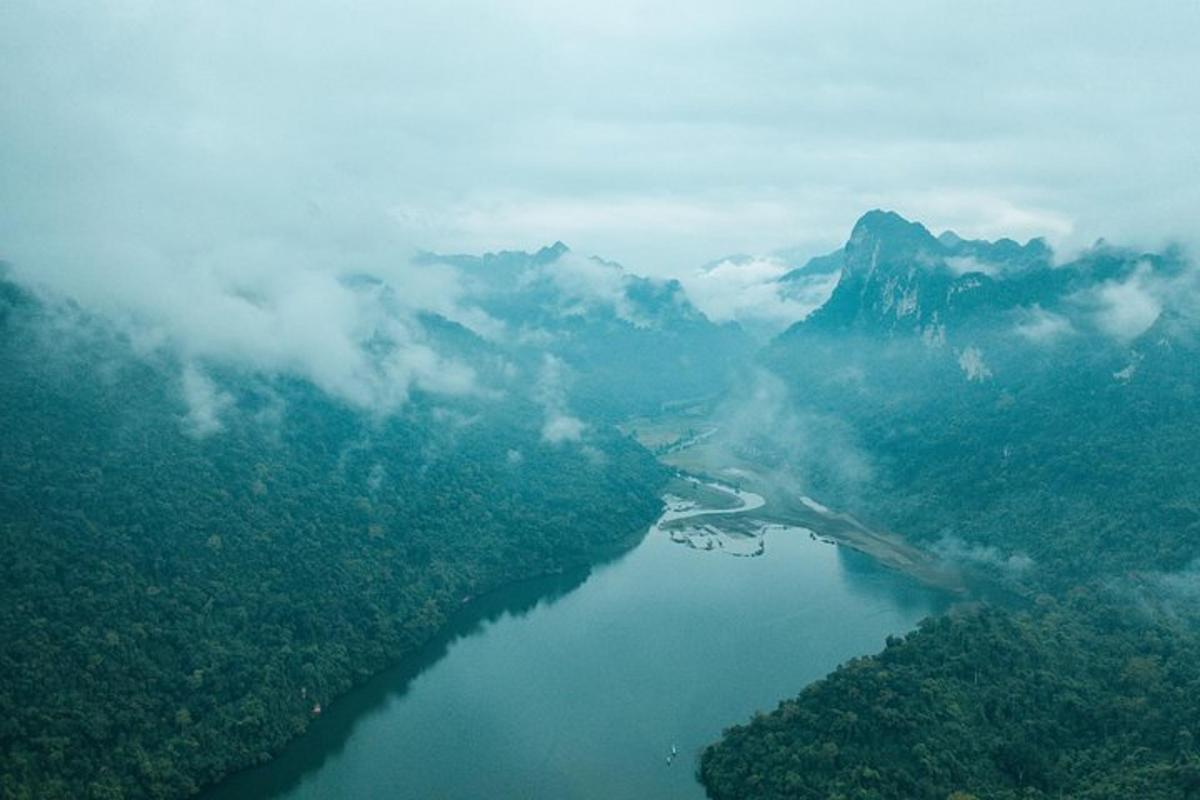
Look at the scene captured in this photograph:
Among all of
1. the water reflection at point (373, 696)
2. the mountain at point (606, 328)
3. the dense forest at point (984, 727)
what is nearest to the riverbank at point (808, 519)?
the dense forest at point (984, 727)

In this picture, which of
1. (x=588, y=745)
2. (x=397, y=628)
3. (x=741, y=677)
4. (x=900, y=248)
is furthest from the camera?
(x=900, y=248)

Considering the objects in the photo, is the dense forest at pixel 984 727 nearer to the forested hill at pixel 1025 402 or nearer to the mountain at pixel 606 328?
the forested hill at pixel 1025 402

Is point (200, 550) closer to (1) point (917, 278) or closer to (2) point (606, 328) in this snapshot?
(1) point (917, 278)

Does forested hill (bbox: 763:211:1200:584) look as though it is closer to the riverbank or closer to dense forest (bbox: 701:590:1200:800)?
the riverbank

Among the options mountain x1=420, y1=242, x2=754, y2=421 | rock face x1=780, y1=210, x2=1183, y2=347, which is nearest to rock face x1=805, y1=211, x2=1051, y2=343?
rock face x1=780, y1=210, x2=1183, y2=347

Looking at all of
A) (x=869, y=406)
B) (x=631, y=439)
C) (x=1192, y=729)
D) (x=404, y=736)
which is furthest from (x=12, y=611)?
(x=869, y=406)

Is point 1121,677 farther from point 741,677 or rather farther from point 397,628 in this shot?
point 397,628

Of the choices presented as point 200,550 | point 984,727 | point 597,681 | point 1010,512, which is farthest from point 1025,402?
point 200,550
